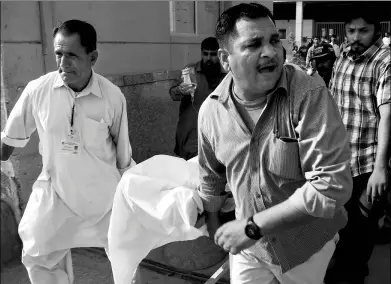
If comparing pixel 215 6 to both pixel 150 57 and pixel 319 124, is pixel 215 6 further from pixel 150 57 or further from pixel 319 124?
pixel 319 124

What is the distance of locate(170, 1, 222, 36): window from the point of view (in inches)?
245

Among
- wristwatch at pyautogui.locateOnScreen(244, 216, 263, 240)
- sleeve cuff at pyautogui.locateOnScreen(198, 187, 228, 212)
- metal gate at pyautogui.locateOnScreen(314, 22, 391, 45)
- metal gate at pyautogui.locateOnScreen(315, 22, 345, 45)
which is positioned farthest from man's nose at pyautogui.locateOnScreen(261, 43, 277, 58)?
metal gate at pyautogui.locateOnScreen(315, 22, 345, 45)

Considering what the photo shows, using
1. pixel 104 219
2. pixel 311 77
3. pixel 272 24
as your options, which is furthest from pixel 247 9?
pixel 104 219

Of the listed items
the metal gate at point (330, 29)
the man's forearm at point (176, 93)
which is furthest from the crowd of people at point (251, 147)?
the metal gate at point (330, 29)

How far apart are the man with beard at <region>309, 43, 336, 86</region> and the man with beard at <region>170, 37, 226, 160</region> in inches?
39.9

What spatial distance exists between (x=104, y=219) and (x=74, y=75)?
944 mm

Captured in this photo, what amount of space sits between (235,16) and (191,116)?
2781 millimetres

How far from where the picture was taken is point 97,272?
370 centimetres

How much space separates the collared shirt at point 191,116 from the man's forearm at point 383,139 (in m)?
1.90

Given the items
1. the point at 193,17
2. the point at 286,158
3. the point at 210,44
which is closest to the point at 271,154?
the point at 286,158

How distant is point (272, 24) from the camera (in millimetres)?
1687

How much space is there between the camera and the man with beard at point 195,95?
4.43 metres

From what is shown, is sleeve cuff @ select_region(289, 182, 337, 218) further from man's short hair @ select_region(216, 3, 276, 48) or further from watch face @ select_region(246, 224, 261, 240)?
man's short hair @ select_region(216, 3, 276, 48)

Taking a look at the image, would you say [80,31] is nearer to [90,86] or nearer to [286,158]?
[90,86]
